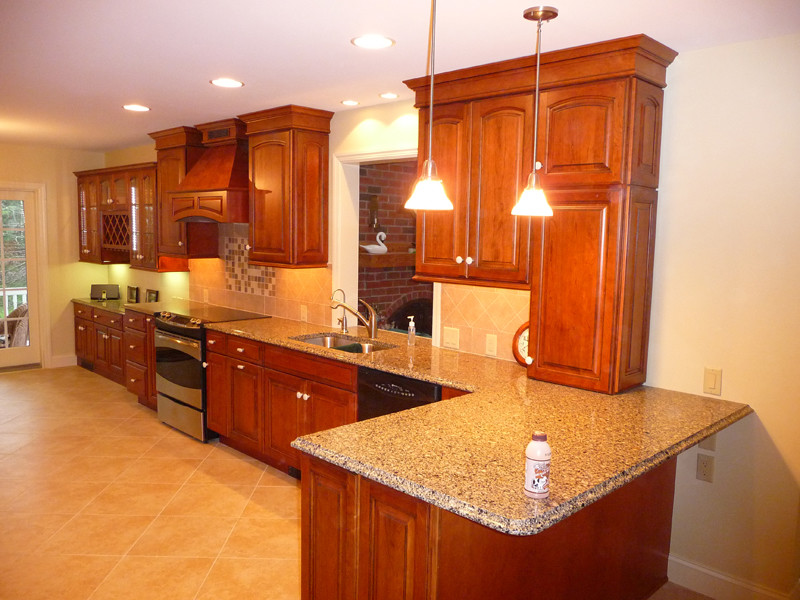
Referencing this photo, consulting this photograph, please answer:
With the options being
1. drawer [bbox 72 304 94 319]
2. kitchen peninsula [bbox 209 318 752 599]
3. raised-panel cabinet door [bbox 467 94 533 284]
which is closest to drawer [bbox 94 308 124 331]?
drawer [bbox 72 304 94 319]

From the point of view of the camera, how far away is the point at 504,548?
2.01m

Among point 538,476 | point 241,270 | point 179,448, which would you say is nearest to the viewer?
point 538,476

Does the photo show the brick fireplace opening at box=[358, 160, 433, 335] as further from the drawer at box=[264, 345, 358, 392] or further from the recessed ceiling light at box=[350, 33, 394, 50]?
the recessed ceiling light at box=[350, 33, 394, 50]

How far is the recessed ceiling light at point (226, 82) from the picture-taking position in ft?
11.1

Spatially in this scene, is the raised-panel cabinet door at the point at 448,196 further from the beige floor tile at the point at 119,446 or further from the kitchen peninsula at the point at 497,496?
the beige floor tile at the point at 119,446

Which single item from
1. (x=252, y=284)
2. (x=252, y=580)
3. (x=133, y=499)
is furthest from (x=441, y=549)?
(x=252, y=284)

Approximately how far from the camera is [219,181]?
4.63m

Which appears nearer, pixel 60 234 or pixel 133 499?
pixel 133 499

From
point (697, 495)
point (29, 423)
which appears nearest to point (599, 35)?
point (697, 495)

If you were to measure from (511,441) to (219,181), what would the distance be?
11.0 feet

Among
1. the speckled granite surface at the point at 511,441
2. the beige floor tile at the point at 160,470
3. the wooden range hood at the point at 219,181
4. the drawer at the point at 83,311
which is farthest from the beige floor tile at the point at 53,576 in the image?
the drawer at the point at 83,311

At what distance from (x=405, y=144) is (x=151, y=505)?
2.63 m

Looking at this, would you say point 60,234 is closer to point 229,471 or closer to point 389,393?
point 229,471

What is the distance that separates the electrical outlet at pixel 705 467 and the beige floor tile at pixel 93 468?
11.3ft
